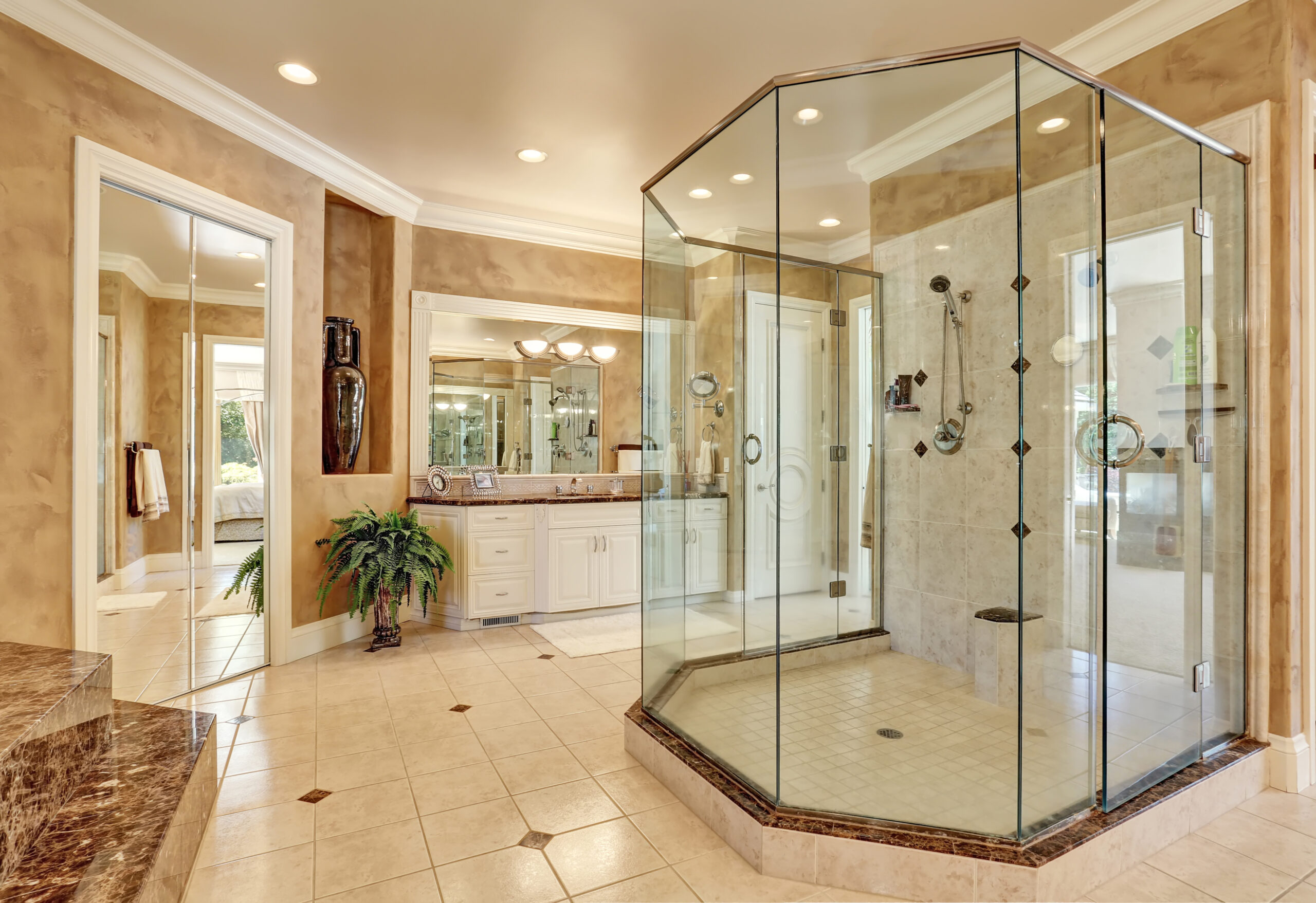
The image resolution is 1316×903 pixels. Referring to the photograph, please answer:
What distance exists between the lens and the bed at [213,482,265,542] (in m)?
3.36

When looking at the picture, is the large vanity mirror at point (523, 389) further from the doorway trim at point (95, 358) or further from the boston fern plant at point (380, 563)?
the doorway trim at point (95, 358)

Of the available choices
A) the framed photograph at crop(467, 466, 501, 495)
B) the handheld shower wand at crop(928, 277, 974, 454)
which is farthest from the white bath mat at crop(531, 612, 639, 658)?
the handheld shower wand at crop(928, 277, 974, 454)

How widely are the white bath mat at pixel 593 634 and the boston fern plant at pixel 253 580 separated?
1.58 metres

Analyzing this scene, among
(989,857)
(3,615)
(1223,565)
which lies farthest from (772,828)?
(3,615)

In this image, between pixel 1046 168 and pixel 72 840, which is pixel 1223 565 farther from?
pixel 72 840

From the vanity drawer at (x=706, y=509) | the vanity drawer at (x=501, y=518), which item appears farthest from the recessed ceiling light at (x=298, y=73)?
the vanity drawer at (x=706, y=509)

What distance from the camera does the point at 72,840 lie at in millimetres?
1601

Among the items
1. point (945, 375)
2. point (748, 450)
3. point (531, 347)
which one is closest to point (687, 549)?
point (748, 450)

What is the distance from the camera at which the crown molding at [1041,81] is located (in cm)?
185

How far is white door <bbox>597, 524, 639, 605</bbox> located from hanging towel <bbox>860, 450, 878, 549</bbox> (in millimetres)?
2271

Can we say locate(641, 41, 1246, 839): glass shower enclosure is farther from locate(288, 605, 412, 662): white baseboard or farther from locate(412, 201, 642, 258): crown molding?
locate(412, 201, 642, 258): crown molding

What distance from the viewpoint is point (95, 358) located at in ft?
8.91

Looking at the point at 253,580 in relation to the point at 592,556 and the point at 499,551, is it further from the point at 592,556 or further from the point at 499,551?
the point at 592,556

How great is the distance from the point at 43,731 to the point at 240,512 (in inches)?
77.5
